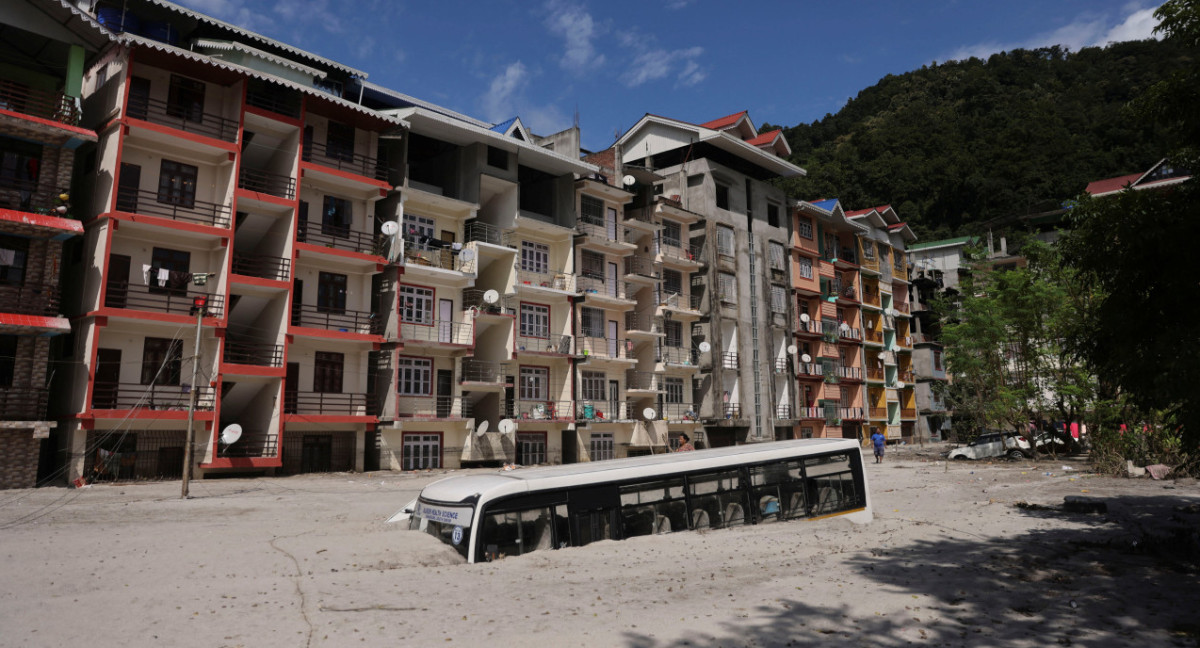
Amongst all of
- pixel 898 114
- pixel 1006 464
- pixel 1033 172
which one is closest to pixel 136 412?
pixel 1006 464

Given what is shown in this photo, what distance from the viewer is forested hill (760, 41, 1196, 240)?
84625 mm

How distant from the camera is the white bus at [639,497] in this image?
14047mm

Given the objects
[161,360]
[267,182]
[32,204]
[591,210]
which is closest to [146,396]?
[161,360]

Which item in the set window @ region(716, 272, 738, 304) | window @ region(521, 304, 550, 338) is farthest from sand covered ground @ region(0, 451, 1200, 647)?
window @ region(716, 272, 738, 304)

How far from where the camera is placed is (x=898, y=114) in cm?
10112

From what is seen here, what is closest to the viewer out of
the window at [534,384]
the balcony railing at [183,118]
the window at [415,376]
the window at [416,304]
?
the balcony railing at [183,118]

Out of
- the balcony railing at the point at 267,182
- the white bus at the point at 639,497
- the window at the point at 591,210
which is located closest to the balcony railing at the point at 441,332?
the balcony railing at the point at 267,182

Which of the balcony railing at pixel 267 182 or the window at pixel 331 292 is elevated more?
the balcony railing at pixel 267 182

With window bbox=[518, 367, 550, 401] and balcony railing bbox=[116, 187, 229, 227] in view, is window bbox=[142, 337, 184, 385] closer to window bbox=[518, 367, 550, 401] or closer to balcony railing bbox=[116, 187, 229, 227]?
balcony railing bbox=[116, 187, 229, 227]

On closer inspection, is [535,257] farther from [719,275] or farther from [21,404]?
[21,404]

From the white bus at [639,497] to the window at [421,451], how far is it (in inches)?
658

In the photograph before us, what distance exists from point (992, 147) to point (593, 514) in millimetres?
91971

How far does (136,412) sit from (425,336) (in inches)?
487

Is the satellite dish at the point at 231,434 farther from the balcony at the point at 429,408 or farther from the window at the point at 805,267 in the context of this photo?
the window at the point at 805,267
